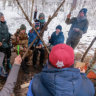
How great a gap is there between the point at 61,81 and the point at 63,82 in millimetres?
24

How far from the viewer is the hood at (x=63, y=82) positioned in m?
0.95

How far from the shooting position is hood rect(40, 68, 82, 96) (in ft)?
3.11

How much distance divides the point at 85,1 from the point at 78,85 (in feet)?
57.6

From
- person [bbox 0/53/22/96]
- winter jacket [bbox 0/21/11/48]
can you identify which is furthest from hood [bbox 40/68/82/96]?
winter jacket [bbox 0/21/11/48]

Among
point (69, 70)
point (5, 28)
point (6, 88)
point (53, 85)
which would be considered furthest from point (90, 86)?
point (5, 28)

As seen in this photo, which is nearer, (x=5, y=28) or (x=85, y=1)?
(x=5, y=28)

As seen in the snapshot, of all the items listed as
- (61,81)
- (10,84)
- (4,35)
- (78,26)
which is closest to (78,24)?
(78,26)

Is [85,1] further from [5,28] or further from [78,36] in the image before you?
[5,28]

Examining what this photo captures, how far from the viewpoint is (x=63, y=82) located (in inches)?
37.7

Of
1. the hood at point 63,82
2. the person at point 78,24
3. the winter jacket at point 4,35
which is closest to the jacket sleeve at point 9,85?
the hood at point 63,82

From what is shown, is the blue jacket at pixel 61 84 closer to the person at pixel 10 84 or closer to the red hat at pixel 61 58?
the red hat at pixel 61 58

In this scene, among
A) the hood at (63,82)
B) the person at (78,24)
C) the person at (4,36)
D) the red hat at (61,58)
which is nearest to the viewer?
the hood at (63,82)

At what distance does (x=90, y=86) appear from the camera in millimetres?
1063

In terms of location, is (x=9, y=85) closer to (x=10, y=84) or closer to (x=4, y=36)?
(x=10, y=84)
